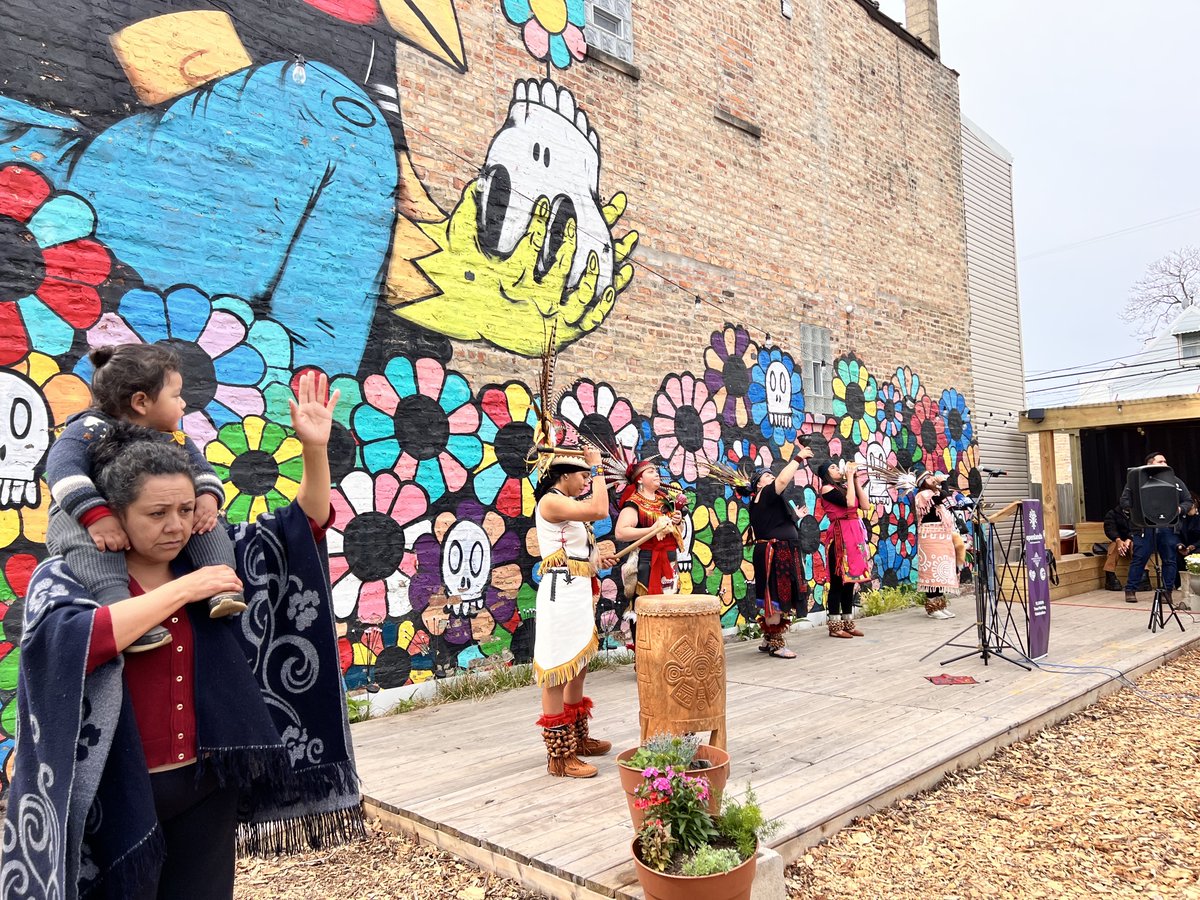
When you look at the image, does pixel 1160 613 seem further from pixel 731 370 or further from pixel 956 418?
pixel 731 370

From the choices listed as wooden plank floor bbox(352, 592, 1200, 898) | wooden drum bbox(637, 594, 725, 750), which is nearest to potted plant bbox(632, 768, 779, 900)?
wooden plank floor bbox(352, 592, 1200, 898)

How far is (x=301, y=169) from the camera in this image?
6031 mm

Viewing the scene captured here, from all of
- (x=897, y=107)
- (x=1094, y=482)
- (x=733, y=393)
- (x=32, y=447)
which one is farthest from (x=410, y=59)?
(x=1094, y=482)

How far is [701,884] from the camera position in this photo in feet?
8.92

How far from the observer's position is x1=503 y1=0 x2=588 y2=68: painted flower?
24.6 feet

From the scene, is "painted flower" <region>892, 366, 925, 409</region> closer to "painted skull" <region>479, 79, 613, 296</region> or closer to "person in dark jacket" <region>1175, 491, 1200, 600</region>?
"person in dark jacket" <region>1175, 491, 1200, 600</region>

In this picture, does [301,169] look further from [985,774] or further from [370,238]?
[985,774]

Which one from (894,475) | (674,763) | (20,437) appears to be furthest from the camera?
(894,475)

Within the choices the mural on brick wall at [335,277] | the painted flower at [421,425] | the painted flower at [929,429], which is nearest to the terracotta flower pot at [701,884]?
the mural on brick wall at [335,277]

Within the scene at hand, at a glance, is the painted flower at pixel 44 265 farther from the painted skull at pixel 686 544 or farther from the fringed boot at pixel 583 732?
the painted skull at pixel 686 544

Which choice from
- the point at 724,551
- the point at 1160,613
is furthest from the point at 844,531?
the point at 1160,613

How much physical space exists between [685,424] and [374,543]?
149 inches

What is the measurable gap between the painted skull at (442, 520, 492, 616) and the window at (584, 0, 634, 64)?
497 cm

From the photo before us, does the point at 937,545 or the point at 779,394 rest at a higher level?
the point at 779,394
